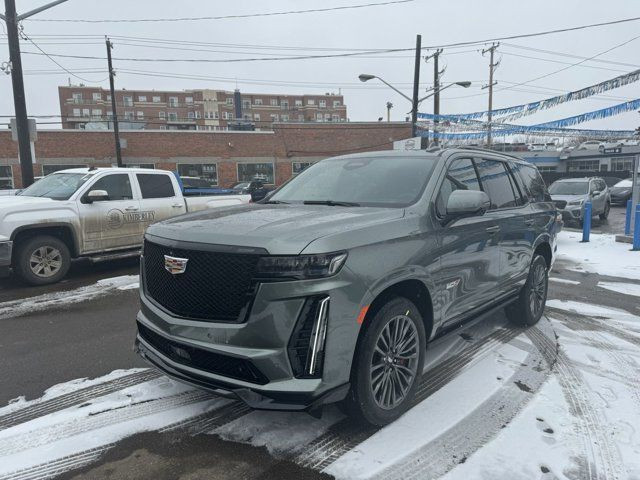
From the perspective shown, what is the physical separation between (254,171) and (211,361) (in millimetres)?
33395

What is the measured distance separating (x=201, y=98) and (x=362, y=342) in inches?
3975

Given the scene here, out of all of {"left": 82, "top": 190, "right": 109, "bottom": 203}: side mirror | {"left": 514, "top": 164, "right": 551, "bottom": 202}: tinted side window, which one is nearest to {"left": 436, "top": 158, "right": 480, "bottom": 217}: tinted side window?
{"left": 514, "top": 164, "right": 551, "bottom": 202}: tinted side window

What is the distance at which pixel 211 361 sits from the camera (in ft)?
8.78

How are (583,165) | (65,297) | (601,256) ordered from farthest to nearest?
1. (583,165)
2. (601,256)
3. (65,297)

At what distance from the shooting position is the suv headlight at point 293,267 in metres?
2.52

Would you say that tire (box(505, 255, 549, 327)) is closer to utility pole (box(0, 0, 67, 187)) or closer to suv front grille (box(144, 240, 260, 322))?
suv front grille (box(144, 240, 260, 322))

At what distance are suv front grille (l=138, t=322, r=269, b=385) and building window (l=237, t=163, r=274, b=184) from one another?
106 ft

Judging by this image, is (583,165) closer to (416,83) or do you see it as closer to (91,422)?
(416,83)

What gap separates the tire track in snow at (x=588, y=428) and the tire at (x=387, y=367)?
113 centimetres

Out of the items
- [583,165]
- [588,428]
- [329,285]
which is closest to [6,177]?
[329,285]

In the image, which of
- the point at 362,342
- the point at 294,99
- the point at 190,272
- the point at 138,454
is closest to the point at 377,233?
the point at 362,342

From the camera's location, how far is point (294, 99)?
104750mm

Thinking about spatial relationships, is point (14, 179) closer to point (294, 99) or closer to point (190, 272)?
point (190, 272)

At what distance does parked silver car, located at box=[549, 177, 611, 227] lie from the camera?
15.4 meters
